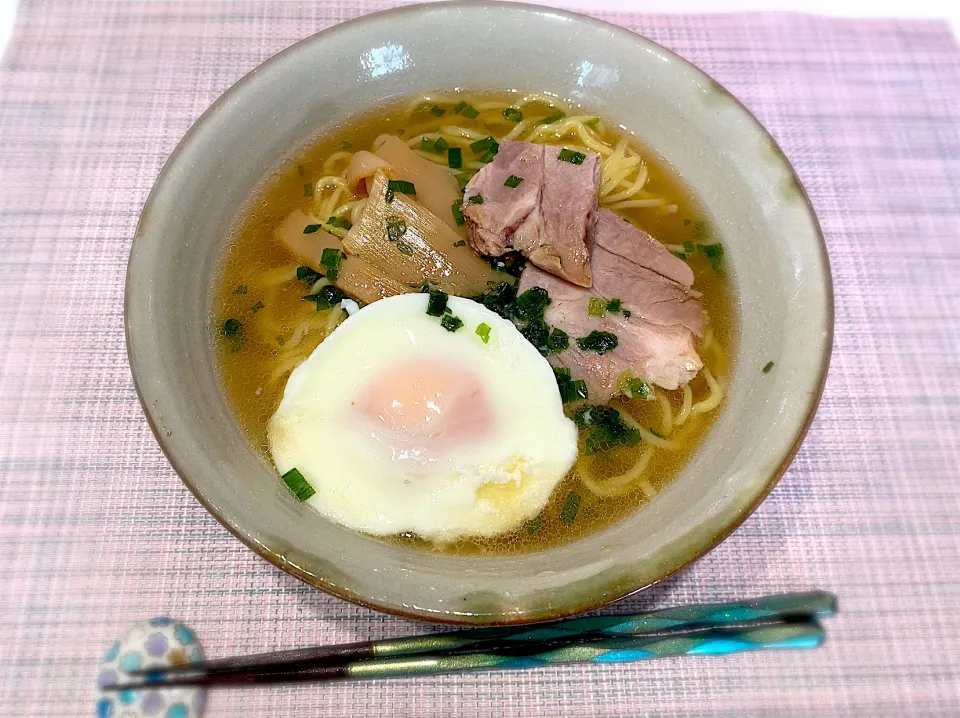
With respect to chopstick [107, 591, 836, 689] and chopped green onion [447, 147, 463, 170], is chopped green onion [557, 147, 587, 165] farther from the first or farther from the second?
chopstick [107, 591, 836, 689]

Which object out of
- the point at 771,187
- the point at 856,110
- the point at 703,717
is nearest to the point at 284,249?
the point at 771,187

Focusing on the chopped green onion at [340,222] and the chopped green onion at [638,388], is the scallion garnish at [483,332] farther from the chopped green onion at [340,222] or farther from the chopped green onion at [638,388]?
the chopped green onion at [340,222]

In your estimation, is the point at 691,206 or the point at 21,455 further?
the point at 691,206

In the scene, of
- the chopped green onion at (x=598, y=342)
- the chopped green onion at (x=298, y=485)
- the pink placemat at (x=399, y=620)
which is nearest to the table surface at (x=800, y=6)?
the pink placemat at (x=399, y=620)

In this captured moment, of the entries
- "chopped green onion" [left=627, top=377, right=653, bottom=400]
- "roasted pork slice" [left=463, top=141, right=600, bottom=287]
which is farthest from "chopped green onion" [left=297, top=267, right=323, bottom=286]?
"chopped green onion" [left=627, top=377, right=653, bottom=400]

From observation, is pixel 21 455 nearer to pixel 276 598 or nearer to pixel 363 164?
pixel 276 598
